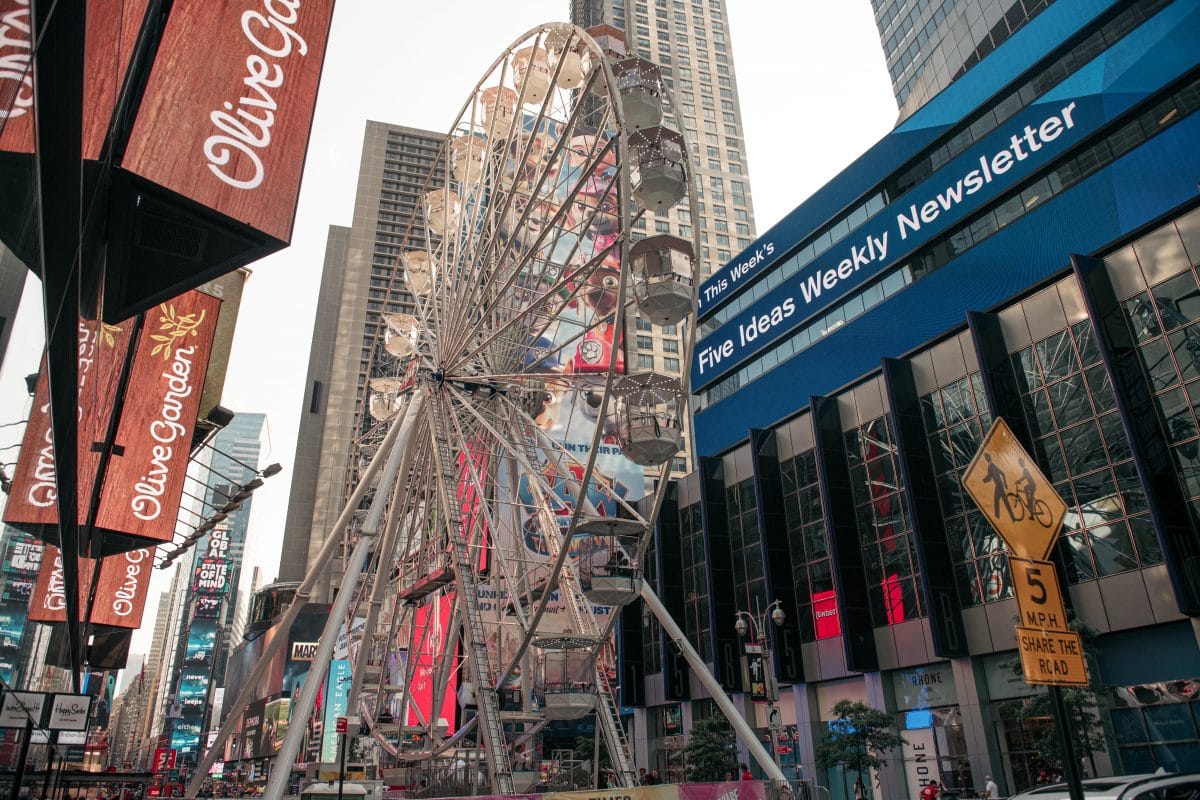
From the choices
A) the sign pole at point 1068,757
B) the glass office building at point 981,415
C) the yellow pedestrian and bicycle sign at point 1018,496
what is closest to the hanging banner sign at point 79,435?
the yellow pedestrian and bicycle sign at point 1018,496

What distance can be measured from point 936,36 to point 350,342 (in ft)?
266

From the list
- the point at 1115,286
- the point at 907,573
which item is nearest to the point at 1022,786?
the point at 907,573

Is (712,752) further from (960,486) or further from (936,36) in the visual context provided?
(936,36)

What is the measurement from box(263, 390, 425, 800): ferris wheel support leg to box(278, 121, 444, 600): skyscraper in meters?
83.2

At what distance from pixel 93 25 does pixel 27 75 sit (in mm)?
1921

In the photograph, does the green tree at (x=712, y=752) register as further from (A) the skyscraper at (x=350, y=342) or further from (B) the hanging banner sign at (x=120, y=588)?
(A) the skyscraper at (x=350, y=342)

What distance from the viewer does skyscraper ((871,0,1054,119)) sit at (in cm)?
5372

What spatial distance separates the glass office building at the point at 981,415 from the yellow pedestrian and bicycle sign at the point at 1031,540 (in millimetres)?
18189

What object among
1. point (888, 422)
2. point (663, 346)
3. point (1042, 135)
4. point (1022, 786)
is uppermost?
point (663, 346)

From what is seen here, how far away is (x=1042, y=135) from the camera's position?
1283 inches

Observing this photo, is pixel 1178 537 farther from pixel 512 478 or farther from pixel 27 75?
pixel 27 75

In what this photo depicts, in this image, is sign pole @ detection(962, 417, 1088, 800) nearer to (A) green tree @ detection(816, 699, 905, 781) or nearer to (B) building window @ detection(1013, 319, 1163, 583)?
(B) building window @ detection(1013, 319, 1163, 583)

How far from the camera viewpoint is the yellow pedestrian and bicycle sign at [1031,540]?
6.41m

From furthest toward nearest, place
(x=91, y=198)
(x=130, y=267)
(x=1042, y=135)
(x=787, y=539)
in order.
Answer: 1. (x=787, y=539)
2. (x=1042, y=135)
3. (x=130, y=267)
4. (x=91, y=198)
